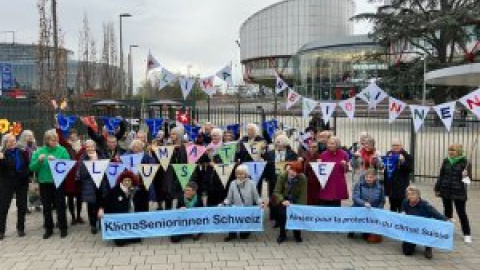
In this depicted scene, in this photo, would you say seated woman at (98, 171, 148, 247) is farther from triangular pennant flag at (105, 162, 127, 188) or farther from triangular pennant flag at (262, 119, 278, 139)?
triangular pennant flag at (262, 119, 278, 139)

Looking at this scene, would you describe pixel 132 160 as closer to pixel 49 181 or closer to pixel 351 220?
pixel 49 181

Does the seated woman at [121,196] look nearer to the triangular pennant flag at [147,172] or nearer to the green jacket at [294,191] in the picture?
the triangular pennant flag at [147,172]

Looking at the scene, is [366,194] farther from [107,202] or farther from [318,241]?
[107,202]

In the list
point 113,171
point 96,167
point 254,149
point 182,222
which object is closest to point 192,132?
point 254,149

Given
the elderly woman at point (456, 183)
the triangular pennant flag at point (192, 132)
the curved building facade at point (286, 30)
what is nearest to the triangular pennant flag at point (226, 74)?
the triangular pennant flag at point (192, 132)

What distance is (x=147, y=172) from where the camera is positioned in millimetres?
8812

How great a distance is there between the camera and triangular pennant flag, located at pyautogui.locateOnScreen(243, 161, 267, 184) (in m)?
9.09

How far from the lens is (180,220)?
27.7ft

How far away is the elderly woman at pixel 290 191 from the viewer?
27.9ft

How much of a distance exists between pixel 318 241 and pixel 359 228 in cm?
73

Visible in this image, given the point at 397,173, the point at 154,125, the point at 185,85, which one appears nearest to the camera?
the point at 397,173

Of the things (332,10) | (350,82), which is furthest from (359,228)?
(332,10)

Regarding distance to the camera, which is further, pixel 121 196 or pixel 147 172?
pixel 147 172

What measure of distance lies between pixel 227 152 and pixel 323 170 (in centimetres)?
180
